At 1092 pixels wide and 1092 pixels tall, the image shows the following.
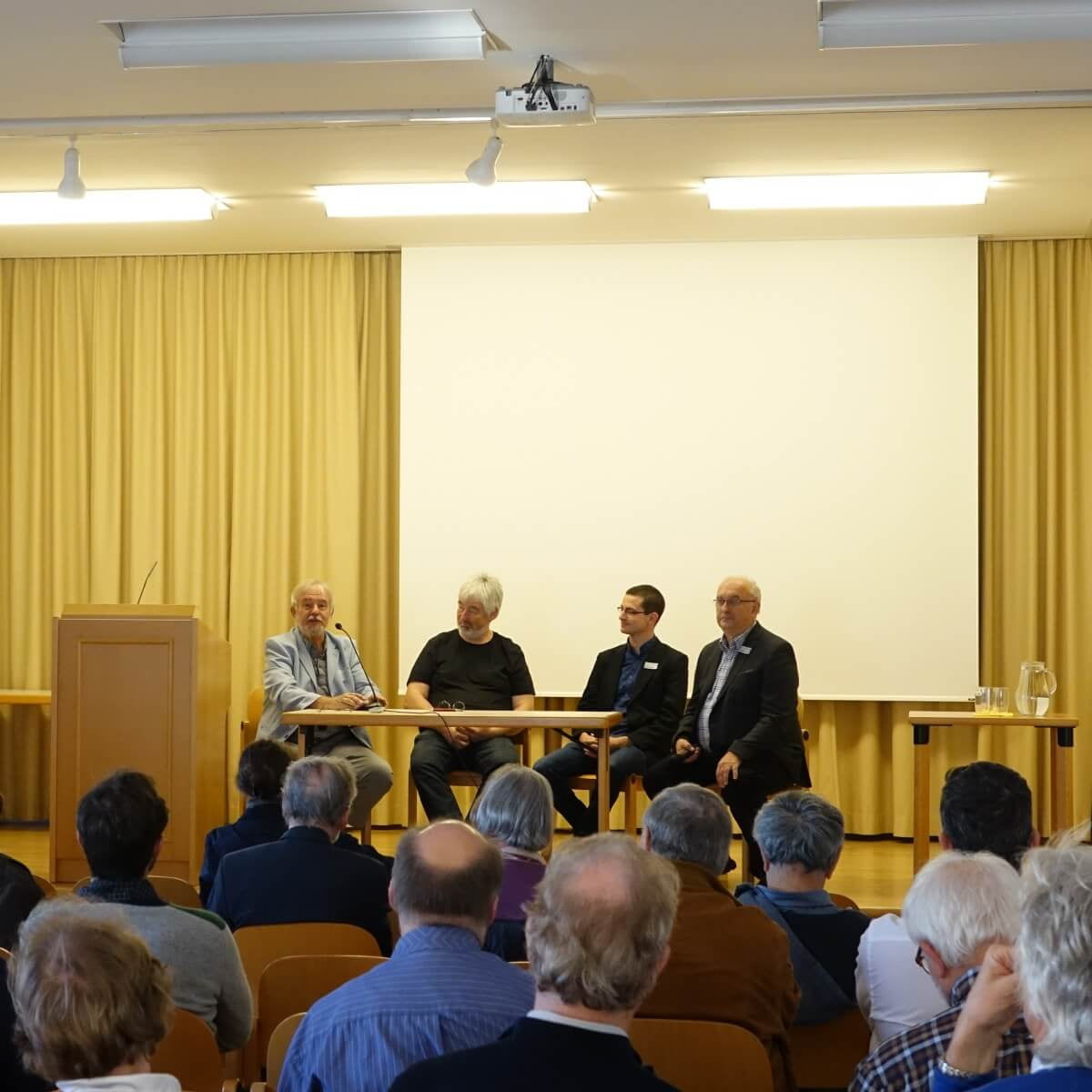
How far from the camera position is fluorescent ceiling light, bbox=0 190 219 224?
22.5 ft

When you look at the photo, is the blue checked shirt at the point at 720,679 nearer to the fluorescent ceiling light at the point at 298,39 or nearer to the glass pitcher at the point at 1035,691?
the glass pitcher at the point at 1035,691

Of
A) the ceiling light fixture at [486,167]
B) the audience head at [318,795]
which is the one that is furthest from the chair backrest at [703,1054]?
the ceiling light fixture at [486,167]

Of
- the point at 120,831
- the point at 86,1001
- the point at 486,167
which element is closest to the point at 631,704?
the point at 486,167

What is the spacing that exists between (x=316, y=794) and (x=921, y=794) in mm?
3197

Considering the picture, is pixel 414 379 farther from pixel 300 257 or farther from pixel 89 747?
pixel 89 747

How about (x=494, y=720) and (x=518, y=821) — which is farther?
(x=494, y=720)

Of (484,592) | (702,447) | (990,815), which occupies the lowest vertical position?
(990,815)

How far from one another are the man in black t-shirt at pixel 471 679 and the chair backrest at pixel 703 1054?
388 centimetres

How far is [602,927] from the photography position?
1.88 meters

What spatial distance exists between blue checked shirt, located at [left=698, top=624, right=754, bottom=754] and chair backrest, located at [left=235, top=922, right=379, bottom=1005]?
3106 millimetres

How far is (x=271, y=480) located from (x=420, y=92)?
305 centimetres

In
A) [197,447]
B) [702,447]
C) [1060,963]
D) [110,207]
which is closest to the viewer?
[1060,963]

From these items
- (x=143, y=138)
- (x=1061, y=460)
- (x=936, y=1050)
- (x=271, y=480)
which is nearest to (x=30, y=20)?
(x=143, y=138)

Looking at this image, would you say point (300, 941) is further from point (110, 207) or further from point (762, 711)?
point (110, 207)
